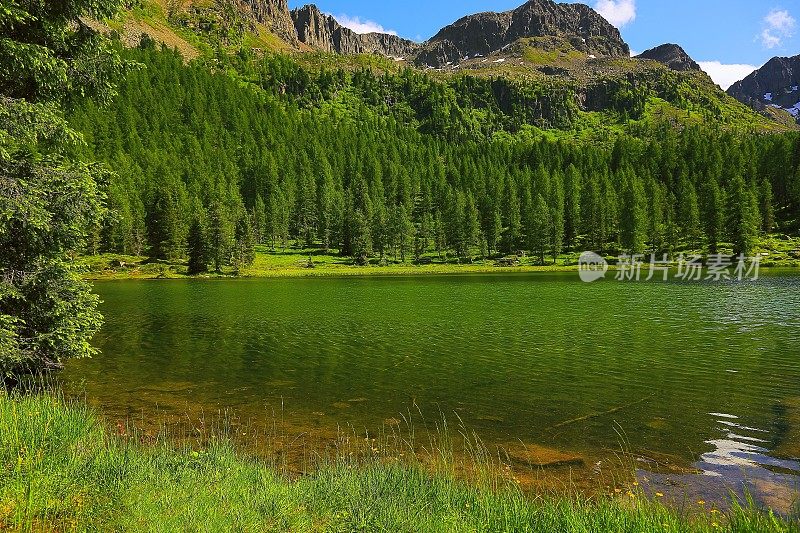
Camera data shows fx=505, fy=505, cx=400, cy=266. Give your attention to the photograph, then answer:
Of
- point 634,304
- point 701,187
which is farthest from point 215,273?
point 701,187

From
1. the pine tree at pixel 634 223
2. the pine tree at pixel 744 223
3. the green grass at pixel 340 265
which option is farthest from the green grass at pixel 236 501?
the pine tree at pixel 634 223

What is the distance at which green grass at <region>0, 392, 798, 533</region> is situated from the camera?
6.57m

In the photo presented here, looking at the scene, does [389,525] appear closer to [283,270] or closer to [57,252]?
[57,252]

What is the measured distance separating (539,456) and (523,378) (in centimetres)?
840

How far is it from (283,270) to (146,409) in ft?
317

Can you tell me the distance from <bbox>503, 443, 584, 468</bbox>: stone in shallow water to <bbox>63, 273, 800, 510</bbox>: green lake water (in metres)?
0.35

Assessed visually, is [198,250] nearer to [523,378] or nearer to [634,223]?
[523,378]

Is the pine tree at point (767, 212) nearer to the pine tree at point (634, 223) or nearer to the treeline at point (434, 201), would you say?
the treeline at point (434, 201)

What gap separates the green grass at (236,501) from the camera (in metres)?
6.57

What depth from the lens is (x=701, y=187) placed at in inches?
5792

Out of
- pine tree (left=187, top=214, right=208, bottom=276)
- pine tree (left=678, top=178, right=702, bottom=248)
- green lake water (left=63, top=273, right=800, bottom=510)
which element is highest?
pine tree (left=678, top=178, right=702, bottom=248)

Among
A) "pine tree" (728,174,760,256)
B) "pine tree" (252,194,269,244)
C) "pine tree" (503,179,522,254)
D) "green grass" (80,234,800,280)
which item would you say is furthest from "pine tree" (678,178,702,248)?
"pine tree" (252,194,269,244)

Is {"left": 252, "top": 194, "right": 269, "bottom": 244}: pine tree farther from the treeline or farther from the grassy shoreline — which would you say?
the grassy shoreline

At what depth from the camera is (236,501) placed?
7441mm
